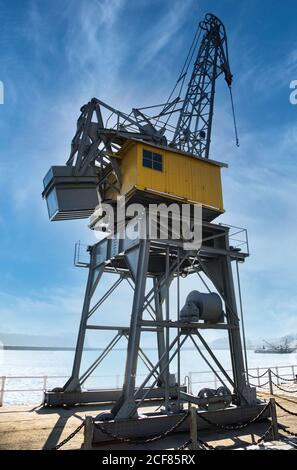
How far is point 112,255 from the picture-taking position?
54.5 feet

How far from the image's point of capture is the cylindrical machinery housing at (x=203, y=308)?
15039 millimetres

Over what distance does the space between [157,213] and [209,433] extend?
8593 millimetres

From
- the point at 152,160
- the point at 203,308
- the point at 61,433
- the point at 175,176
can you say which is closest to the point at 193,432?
the point at 61,433

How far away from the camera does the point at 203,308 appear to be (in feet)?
49.5

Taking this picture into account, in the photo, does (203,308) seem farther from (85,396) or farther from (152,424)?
(85,396)

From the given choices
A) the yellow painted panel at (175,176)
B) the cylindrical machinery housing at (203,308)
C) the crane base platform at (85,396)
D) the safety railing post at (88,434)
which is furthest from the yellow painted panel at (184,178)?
the safety railing post at (88,434)

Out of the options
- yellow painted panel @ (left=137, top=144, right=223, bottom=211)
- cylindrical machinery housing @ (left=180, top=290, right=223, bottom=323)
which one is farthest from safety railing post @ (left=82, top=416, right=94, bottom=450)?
yellow painted panel @ (left=137, top=144, right=223, bottom=211)

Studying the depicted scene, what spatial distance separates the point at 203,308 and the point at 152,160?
690 cm

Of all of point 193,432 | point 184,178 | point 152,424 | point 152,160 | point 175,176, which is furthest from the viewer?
point 184,178

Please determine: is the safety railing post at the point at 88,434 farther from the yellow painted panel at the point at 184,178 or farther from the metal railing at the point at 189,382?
the yellow painted panel at the point at 184,178

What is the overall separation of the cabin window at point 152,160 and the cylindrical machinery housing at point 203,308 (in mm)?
5935

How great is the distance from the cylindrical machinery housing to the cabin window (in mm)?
Result: 5935

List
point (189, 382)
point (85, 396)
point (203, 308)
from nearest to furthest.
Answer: point (203, 308) → point (85, 396) → point (189, 382)

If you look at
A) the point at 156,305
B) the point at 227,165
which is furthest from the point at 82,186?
the point at 156,305
